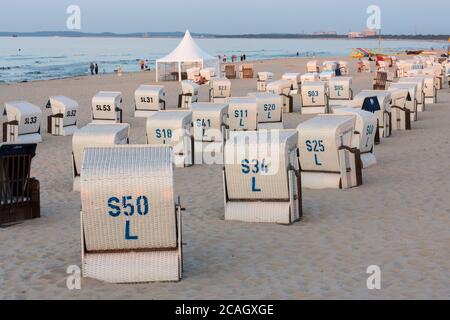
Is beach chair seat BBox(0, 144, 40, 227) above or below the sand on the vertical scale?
above

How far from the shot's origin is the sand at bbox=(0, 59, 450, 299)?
28.2ft

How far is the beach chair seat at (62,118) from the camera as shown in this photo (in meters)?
24.5

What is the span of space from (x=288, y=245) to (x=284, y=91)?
22.5 metres

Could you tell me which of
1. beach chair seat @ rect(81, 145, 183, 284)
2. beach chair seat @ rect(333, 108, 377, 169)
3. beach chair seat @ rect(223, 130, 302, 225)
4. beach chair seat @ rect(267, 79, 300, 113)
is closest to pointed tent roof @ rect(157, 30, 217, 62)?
beach chair seat @ rect(267, 79, 300, 113)

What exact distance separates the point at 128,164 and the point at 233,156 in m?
3.20

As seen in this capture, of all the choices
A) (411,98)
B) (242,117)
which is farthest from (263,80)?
(242,117)

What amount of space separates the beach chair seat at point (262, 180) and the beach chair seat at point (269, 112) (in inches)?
451

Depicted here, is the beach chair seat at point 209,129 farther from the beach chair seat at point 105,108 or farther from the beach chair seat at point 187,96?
the beach chair seat at point 187,96

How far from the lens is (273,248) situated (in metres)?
10.5

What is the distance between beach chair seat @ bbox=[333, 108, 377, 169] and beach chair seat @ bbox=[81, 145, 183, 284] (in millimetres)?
8156

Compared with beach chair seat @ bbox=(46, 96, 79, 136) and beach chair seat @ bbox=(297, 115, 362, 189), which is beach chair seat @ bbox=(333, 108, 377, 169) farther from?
beach chair seat @ bbox=(46, 96, 79, 136)

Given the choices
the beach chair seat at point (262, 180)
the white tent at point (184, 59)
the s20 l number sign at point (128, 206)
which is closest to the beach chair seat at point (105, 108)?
the beach chair seat at point (262, 180)

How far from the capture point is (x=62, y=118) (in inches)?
964
